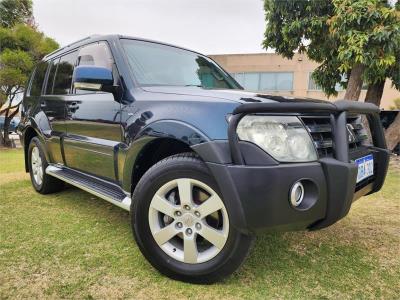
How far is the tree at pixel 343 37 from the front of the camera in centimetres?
698

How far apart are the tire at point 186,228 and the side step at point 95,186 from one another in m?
0.29

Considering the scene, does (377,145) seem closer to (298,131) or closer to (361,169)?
(361,169)

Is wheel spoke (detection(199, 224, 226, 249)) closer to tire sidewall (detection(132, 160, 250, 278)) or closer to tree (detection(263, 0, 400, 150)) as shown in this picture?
tire sidewall (detection(132, 160, 250, 278))

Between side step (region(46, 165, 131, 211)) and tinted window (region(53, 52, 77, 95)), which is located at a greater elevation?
tinted window (region(53, 52, 77, 95))

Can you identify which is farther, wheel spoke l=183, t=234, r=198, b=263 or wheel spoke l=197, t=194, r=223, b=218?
wheel spoke l=183, t=234, r=198, b=263

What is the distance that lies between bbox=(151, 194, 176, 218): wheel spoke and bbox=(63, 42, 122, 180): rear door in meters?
0.70

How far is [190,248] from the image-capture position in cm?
218

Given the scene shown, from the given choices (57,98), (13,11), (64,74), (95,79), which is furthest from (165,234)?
(13,11)

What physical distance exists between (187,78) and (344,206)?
175 cm

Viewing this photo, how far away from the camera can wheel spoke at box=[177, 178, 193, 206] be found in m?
2.16

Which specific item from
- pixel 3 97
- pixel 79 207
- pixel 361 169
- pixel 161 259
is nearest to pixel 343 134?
pixel 361 169

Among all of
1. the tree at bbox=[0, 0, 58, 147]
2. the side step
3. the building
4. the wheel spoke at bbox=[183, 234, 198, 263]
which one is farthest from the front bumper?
the building

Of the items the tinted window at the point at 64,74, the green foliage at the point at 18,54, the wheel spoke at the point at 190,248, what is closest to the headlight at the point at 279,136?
the wheel spoke at the point at 190,248

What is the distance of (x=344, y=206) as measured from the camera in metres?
2.02
